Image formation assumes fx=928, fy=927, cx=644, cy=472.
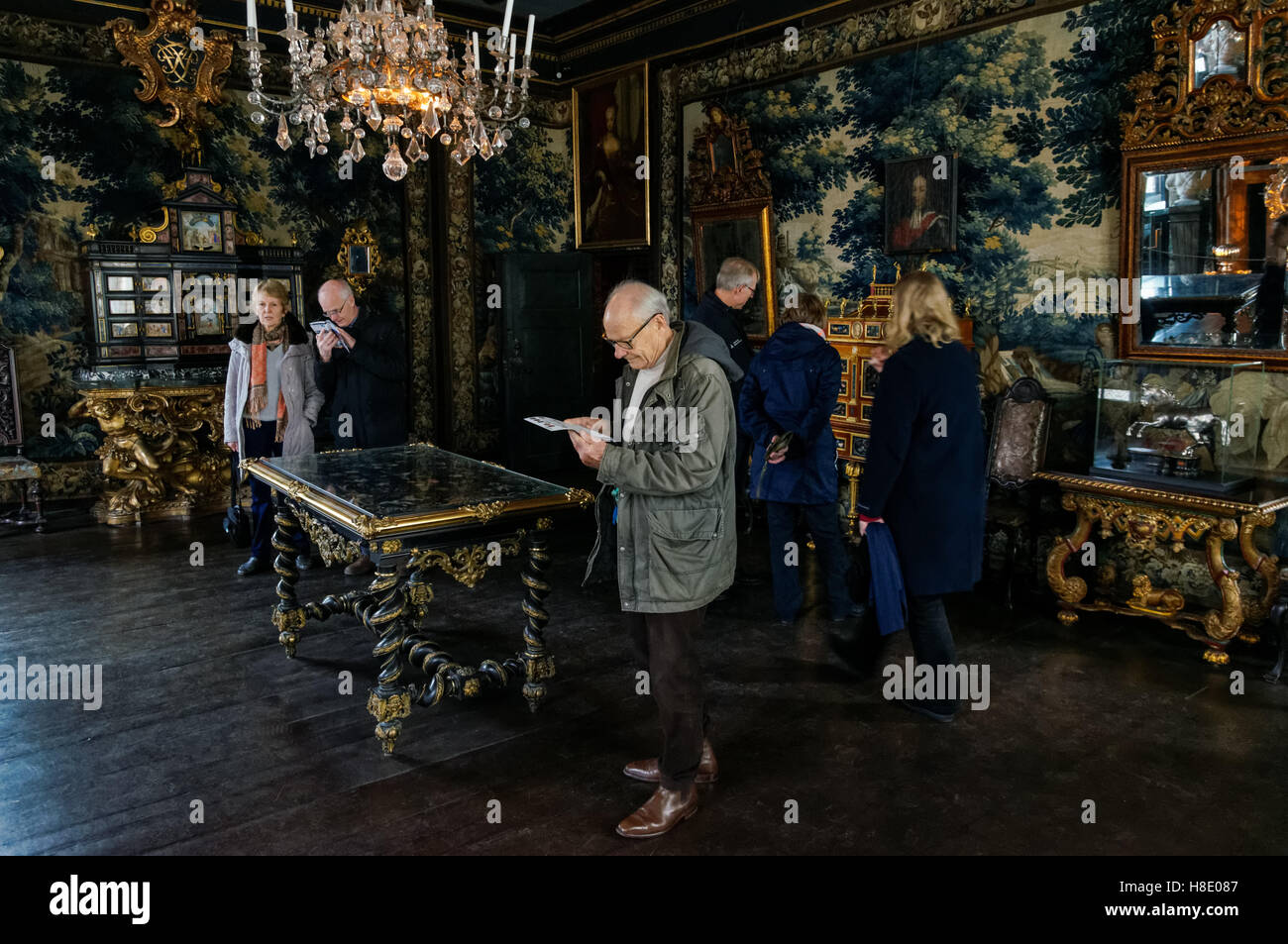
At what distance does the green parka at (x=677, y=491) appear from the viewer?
10.1ft

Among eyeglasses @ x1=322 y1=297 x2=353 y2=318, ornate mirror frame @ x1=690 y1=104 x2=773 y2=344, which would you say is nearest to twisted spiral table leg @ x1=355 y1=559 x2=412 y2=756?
eyeglasses @ x1=322 y1=297 x2=353 y2=318

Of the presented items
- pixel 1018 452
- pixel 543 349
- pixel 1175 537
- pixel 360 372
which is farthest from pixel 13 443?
pixel 1175 537

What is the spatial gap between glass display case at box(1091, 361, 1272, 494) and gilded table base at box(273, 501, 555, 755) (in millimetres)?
3567

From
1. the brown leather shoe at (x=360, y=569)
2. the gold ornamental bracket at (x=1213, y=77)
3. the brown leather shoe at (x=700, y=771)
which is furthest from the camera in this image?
the brown leather shoe at (x=360, y=569)

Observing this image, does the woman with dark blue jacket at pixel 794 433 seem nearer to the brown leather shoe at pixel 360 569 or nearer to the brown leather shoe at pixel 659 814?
the brown leather shoe at pixel 659 814

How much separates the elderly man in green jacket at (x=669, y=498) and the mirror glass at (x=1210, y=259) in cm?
383

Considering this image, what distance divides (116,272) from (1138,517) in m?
8.23

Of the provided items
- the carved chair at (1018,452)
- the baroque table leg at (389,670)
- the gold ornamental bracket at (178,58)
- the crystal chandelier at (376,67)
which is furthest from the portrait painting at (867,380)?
the gold ornamental bracket at (178,58)

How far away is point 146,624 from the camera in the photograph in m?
5.55

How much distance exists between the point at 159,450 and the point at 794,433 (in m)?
5.89

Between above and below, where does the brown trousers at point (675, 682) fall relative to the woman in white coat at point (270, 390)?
below

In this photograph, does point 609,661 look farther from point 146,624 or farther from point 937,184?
point 937,184

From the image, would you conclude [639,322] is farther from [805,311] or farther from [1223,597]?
[1223,597]

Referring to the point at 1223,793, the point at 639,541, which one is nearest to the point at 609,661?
the point at 639,541
